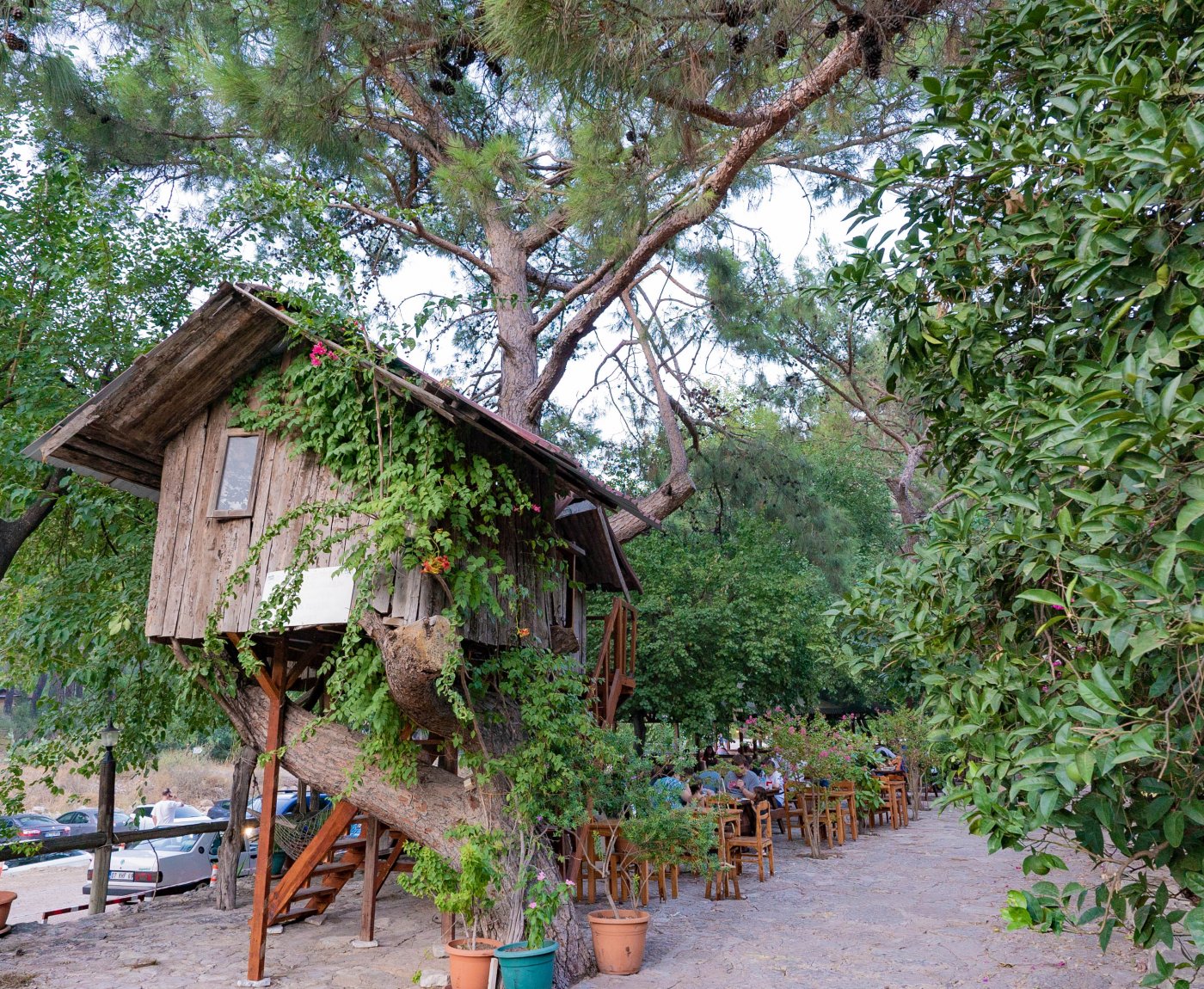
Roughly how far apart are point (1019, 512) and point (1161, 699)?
80cm

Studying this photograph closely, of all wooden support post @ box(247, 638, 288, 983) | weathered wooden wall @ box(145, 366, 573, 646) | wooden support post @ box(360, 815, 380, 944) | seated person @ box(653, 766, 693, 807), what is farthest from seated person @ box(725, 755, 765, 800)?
wooden support post @ box(247, 638, 288, 983)

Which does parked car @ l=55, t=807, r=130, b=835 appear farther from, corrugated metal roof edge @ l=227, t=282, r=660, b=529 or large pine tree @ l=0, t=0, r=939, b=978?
corrugated metal roof edge @ l=227, t=282, r=660, b=529

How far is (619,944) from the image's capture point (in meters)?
7.20

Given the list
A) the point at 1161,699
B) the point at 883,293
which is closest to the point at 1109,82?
the point at 883,293

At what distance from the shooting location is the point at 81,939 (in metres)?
9.07

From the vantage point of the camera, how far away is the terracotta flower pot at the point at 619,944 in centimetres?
720

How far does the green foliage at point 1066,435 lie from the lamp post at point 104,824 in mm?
9947

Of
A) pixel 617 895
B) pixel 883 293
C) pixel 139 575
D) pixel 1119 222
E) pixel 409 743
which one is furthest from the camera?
pixel 617 895

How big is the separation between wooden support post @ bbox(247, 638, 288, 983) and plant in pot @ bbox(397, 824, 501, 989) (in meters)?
1.43

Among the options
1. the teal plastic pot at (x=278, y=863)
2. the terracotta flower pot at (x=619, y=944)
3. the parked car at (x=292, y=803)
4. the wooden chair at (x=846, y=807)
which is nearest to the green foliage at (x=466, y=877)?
the terracotta flower pot at (x=619, y=944)

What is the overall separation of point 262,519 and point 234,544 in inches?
13.2

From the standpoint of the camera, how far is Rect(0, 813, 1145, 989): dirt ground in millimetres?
7129

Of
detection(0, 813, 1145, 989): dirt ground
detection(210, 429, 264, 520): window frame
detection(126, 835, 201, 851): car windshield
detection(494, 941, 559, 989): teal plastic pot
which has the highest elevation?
detection(210, 429, 264, 520): window frame

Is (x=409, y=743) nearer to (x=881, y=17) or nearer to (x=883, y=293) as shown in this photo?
(x=883, y=293)
